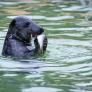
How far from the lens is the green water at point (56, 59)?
807 centimetres

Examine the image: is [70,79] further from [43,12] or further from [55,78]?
[43,12]

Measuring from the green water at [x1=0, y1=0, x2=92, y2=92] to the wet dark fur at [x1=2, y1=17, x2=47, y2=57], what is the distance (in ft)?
0.77

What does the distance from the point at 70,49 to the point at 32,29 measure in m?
1.11

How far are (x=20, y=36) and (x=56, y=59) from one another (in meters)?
0.86

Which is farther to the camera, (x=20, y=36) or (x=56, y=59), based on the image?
(x=20, y=36)

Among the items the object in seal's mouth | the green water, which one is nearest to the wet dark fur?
the object in seal's mouth

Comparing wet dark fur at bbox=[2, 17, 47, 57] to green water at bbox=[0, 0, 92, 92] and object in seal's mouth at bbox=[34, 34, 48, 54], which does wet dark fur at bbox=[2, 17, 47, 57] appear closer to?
object in seal's mouth at bbox=[34, 34, 48, 54]

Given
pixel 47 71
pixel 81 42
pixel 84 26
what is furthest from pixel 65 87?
pixel 84 26

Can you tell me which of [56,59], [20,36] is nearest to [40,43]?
[56,59]

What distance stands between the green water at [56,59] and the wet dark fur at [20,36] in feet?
0.77

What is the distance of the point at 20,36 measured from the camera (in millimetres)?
10273

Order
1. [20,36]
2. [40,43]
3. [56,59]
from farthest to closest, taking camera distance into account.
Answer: [20,36] → [56,59] → [40,43]

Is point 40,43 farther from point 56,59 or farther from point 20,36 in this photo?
point 20,36

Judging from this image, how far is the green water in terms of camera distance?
807cm
